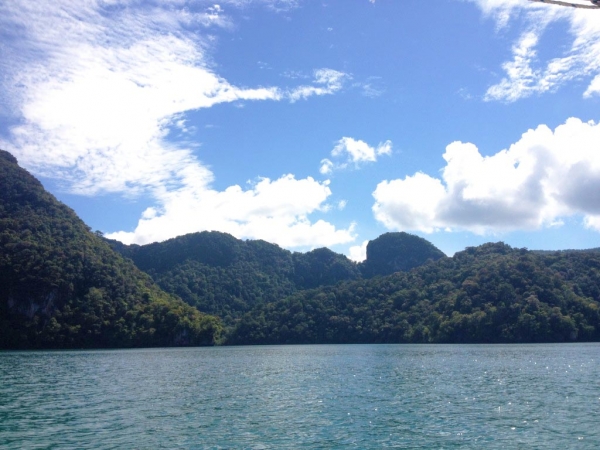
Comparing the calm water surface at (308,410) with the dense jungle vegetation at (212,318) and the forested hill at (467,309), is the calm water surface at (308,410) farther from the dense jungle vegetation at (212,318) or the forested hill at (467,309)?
the dense jungle vegetation at (212,318)

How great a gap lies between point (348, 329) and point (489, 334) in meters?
55.5

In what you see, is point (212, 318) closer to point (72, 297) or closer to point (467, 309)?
point (72, 297)

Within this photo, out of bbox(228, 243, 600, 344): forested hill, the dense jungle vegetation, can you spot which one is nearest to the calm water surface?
bbox(228, 243, 600, 344): forested hill

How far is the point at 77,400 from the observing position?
119 feet

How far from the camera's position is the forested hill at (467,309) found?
131 m

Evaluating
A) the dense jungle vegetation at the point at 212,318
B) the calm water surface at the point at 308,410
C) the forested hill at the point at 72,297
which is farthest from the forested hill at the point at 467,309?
the calm water surface at the point at 308,410

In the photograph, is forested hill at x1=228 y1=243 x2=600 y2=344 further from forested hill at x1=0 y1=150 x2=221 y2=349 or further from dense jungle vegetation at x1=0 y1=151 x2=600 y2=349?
forested hill at x1=0 y1=150 x2=221 y2=349

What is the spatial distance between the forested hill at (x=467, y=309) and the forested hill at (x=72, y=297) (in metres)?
35.6

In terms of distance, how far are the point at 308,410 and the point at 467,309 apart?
126 metres

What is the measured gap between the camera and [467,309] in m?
148

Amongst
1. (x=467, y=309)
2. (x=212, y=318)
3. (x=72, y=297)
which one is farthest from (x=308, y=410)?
(x=212, y=318)

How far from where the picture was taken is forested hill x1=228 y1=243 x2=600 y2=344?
5167 inches

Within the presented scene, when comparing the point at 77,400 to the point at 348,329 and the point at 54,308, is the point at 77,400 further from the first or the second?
the point at 348,329

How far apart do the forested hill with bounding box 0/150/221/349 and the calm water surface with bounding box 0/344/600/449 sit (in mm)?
92895
